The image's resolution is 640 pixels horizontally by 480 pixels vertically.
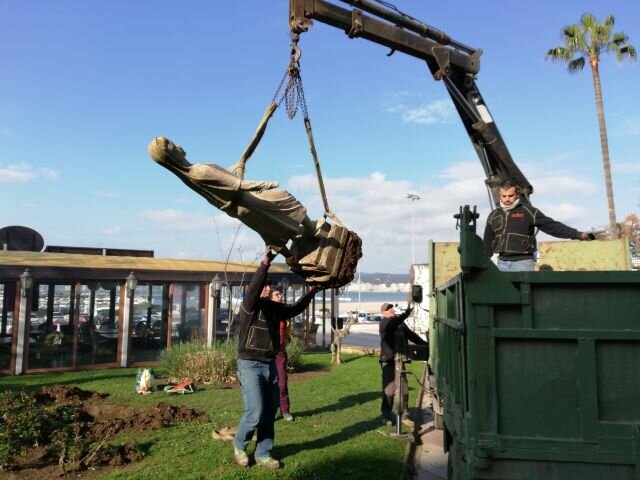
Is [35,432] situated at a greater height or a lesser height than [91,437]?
greater

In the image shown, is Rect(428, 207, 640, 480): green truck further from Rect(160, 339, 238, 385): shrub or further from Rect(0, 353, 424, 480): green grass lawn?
Rect(160, 339, 238, 385): shrub

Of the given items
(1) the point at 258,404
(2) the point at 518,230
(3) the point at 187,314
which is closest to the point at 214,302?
(3) the point at 187,314

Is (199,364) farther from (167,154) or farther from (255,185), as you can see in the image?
(167,154)

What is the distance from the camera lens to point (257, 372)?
569 cm

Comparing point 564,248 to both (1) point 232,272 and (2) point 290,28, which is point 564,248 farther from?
(1) point 232,272

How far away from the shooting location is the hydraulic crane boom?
7.02 meters

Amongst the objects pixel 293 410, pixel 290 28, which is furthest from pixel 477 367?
pixel 293 410

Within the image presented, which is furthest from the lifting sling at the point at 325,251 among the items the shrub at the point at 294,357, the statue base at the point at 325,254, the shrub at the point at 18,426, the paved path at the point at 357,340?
the paved path at the point at 357,340

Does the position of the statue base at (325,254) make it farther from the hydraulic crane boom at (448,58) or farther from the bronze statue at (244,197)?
the hydraulic crane boom at (448,58)

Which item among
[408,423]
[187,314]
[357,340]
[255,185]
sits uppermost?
[255,185]

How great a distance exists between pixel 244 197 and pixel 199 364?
8940 millimetres

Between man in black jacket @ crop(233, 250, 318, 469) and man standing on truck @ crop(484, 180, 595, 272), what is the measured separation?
2.12 meters

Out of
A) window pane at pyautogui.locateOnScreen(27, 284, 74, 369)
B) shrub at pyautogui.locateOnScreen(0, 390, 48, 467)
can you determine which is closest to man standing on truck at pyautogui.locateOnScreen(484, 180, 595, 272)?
shrub at pyautogui.locateOnScreen(0, 390, 48, 467)

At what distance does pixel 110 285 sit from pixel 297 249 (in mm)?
12546
